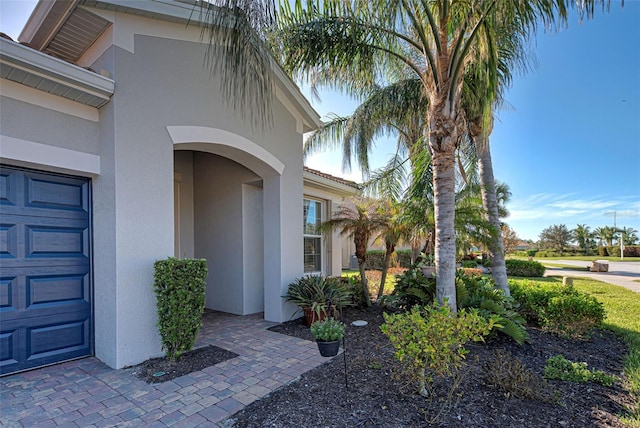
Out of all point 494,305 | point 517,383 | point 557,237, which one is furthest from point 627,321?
point 557,237

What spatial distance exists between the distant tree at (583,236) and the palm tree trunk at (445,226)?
6349 cm

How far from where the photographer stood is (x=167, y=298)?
4.59m

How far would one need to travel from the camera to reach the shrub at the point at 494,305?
215 inches

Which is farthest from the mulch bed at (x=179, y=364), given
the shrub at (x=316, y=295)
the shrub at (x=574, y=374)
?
the shrub at (x=574, y=374)

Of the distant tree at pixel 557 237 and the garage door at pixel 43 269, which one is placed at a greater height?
the garage door at pixel 43 269

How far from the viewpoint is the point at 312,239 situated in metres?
9.84

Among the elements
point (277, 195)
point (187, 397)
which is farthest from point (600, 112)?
point (187, 397)

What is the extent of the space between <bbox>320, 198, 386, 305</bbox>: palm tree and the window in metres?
1.40

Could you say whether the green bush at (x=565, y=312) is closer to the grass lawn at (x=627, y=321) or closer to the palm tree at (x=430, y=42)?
the grass lawn at (x=627, y=321)

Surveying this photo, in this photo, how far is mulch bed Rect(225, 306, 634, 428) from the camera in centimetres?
318

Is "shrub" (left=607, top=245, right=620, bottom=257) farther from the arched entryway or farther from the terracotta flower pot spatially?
the terracotta flower pot

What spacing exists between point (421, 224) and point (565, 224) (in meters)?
64.4

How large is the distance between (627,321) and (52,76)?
1290cm

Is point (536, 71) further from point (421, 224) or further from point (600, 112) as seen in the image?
point (600, 112)
